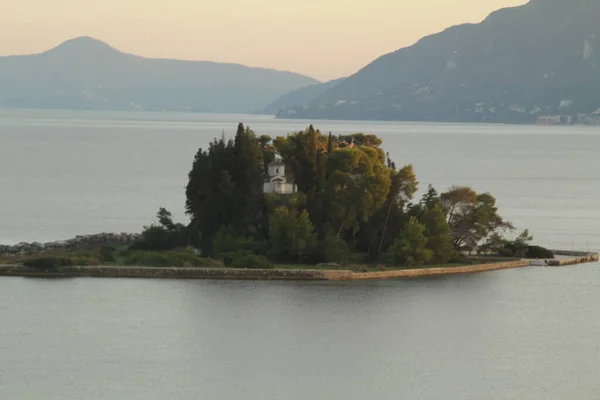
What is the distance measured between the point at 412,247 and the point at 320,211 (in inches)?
147

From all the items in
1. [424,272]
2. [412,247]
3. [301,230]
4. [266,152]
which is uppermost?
[266,152]

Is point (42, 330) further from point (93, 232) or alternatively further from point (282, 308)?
point (93, 232)

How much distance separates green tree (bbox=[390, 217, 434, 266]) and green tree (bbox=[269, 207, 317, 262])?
3.13 meters

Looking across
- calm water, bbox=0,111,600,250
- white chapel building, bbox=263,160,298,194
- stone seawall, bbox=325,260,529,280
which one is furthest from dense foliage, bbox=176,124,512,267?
calm water, bbox=0,111,600,250

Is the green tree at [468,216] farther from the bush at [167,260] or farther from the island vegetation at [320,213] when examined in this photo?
the bush at [167,260]

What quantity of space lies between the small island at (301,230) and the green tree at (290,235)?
0.04 meters

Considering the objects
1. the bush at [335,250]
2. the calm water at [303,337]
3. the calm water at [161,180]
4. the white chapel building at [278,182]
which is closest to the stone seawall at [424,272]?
the calm water at [303,337]

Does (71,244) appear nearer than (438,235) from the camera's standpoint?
No

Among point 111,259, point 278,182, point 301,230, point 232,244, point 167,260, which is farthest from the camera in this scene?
point 278,182

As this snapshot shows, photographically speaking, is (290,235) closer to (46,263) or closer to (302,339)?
(46,263)

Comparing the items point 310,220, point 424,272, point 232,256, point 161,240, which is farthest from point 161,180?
point 424,272

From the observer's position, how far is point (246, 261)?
49906 millimetres

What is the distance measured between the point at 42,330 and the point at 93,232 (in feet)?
83.2

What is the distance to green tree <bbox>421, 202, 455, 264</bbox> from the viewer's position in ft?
173
